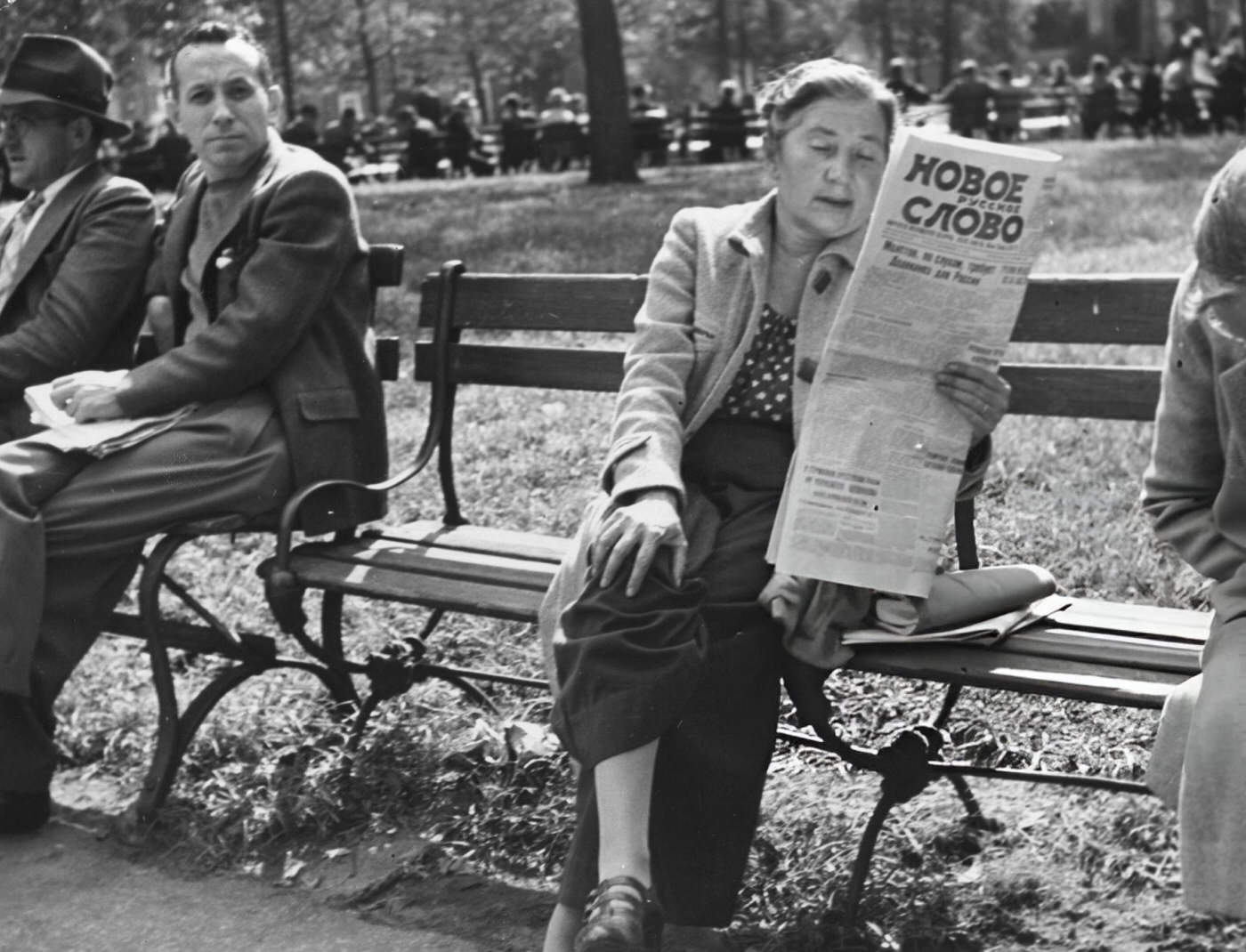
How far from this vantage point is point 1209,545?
2.94m

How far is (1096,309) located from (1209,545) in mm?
944

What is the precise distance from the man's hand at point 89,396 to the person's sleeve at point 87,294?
0.90 feet

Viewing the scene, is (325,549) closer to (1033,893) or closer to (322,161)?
(322,161)

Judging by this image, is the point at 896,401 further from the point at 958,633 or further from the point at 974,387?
the point at 958,633

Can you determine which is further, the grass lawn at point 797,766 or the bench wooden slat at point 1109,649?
the grass lawn at point 797,766

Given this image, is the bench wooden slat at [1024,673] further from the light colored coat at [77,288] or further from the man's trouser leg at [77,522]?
the light colored coat at [77,288]

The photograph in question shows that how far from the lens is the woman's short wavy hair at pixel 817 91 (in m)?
3.55

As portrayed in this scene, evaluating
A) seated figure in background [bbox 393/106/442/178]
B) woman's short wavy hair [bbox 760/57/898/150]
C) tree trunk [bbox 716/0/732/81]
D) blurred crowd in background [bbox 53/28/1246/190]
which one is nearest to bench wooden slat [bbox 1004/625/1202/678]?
woman's short wavy hair [bbox 760/57/898/150]

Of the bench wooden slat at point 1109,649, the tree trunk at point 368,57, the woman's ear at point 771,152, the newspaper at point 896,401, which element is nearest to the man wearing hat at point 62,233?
the woman's ear at point 771,152

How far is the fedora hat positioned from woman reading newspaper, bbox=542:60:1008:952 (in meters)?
2.00

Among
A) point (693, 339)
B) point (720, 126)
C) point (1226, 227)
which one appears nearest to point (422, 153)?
point (720, 126)

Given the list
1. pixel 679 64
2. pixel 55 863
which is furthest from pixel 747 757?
pixel 679 64

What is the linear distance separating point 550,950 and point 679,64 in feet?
142

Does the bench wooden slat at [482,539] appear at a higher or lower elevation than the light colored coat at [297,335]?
lower
